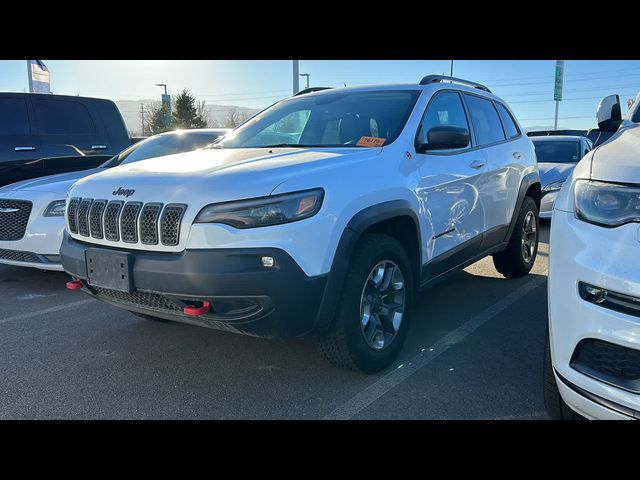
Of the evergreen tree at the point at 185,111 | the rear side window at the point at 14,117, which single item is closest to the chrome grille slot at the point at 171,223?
the rear side window at the point at 14,117

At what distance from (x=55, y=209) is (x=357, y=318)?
3.61 m

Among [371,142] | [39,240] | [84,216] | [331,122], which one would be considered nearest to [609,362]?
[371,142]

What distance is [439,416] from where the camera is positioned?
8.98 ft

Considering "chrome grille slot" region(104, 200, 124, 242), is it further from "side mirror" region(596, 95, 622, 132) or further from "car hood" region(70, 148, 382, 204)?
"side mirror" region(596, 95, 622, 132)

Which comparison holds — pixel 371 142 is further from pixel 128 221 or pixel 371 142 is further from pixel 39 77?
pixel 39 77

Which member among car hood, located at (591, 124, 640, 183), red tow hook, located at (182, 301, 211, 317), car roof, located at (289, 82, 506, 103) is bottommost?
red tow hook, located at (182, 301, 211, 317)

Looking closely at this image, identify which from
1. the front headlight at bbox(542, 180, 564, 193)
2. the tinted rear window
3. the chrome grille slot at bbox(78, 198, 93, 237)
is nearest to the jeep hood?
the chrome grille slot at bbox(78, 198, 93, 237)

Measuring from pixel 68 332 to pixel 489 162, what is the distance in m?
3.66

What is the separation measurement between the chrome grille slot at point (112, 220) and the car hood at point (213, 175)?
51 mm

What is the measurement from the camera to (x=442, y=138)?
11.3ft

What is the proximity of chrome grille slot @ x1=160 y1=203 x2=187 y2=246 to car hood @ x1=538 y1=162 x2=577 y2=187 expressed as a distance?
7.46 meters

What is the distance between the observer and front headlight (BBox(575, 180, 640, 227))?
1.99m
